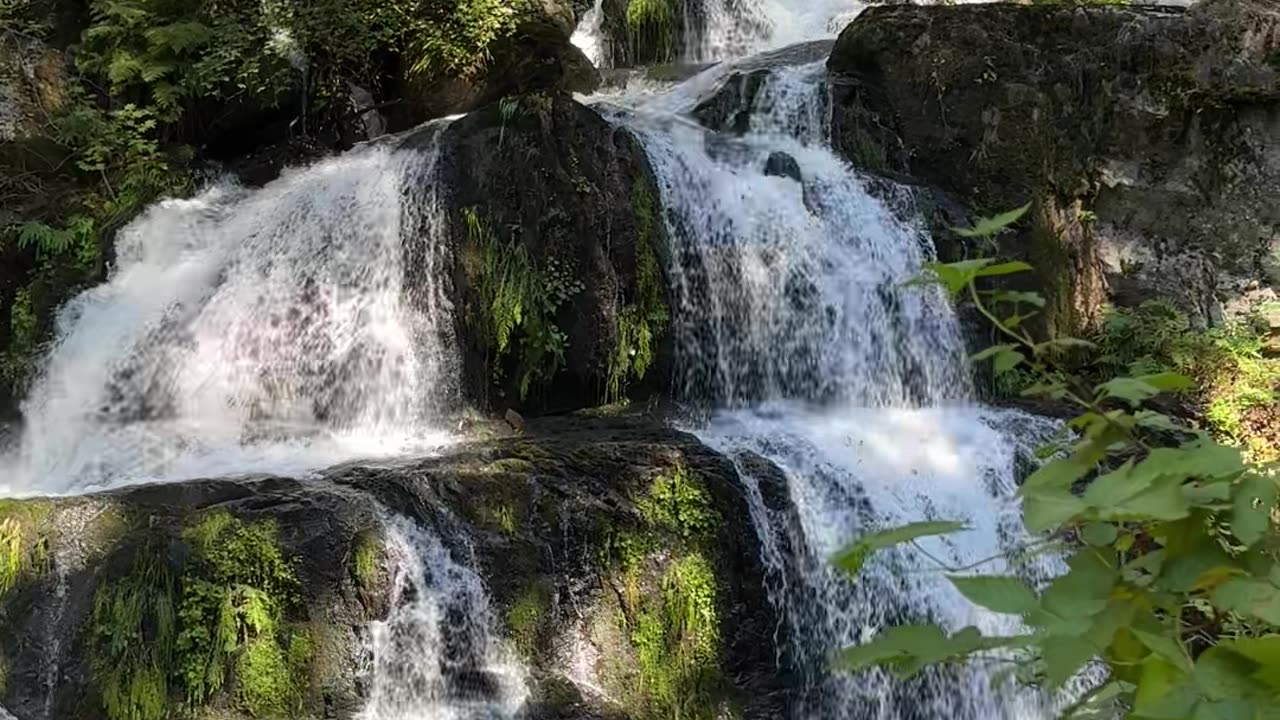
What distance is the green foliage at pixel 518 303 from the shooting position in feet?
23.8

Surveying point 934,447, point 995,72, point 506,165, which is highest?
point 995,72

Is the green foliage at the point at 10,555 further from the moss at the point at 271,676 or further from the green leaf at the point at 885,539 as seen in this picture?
the green leaf at the point at 885,539

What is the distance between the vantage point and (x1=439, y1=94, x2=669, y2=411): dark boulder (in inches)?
289

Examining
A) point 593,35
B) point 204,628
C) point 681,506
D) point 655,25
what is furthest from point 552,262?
point 593,35

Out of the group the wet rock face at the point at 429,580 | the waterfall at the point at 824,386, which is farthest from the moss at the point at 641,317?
the wet rock face at the point at 429,580

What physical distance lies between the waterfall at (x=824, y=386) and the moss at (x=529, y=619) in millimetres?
1285

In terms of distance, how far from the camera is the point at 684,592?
5.27m

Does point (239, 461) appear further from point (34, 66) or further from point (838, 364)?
point (34, 66)

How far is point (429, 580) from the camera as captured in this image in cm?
490

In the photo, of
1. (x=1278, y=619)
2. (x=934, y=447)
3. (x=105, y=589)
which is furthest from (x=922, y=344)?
(x=1278, y=619)

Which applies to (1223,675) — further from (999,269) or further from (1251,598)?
(999,269)

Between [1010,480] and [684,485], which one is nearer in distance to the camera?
[684,485]

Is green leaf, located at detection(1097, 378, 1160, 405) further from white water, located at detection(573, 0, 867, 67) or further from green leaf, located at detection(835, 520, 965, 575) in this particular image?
white water, located at detection(573, 0, 867, 67)

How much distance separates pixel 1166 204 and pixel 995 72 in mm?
1899
